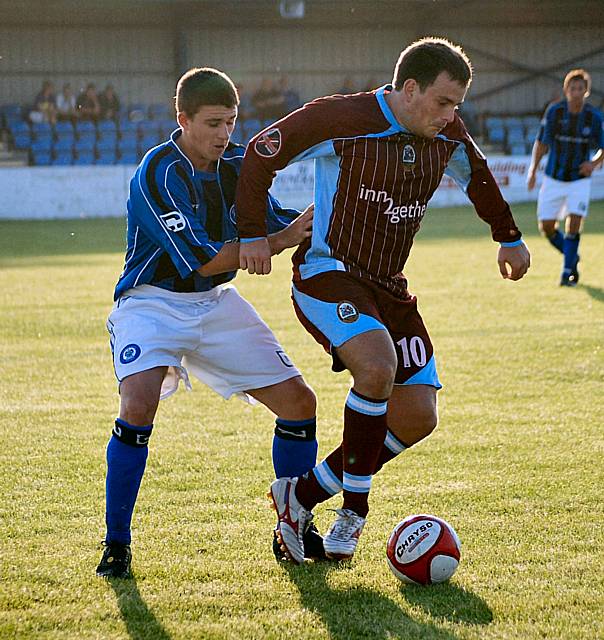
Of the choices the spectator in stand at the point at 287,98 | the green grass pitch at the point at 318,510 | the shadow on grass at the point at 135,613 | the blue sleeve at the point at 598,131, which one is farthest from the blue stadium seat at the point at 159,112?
the shadow on grass at the point at 135,613

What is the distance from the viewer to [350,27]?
28.6 m

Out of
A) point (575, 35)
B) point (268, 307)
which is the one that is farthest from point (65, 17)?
point (268, 307)

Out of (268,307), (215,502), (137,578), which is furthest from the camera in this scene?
(268,307)

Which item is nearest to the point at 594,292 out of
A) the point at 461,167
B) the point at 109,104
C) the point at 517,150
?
the point at 461,167

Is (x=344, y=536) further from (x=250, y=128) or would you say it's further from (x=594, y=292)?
(x=250, y=128)

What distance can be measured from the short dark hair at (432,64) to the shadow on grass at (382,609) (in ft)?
5.26

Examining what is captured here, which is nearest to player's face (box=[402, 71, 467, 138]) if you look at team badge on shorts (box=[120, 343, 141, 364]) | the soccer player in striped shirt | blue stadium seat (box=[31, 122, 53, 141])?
the soccer player in striped shirt

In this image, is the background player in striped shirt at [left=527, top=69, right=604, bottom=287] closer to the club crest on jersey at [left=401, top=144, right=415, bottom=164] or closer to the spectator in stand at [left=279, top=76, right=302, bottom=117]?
the club crest on jersey at [left=401, top=144, right=415, bottom=164]

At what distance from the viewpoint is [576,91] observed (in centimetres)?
1012

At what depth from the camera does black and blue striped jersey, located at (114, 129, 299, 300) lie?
11.3ft

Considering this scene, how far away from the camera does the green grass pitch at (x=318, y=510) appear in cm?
301

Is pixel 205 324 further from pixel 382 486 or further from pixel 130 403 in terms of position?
pixel 382 486

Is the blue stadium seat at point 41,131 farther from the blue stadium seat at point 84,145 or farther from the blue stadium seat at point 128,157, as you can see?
the blue stadium seat at point 128,157

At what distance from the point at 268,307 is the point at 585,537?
18.9ft
